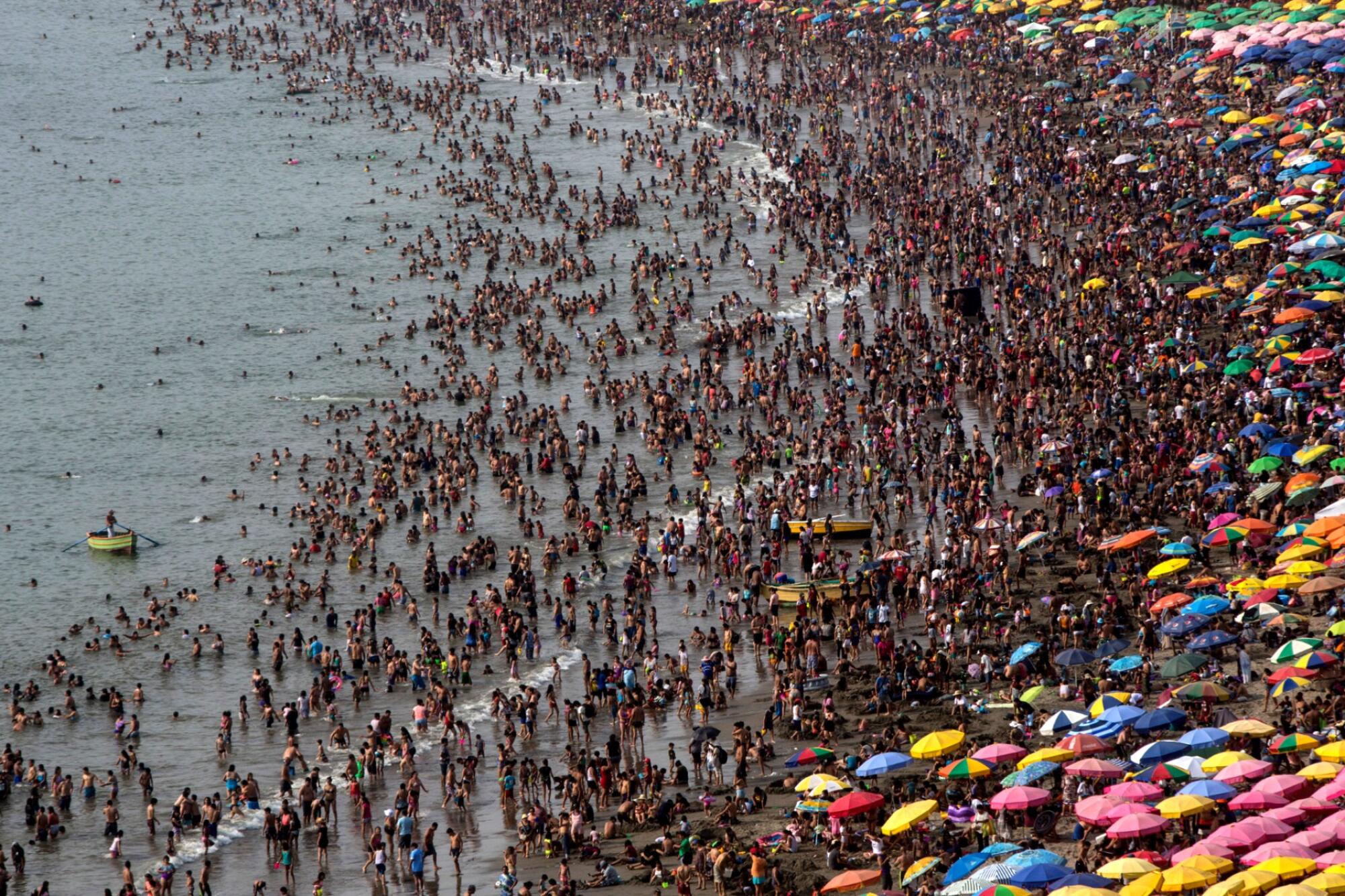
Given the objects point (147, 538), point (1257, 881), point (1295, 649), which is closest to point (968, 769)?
point (1295, 649)

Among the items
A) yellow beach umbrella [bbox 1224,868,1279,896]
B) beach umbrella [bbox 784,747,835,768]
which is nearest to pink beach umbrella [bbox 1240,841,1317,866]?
yellow beach umbrella [bbox 1224,868,1279,896]

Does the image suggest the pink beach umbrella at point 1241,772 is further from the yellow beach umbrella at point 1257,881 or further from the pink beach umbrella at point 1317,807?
the yellow beach umbrella at point 1257,881

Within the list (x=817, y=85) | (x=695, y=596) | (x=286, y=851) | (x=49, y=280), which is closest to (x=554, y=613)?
(x=695, y=596)

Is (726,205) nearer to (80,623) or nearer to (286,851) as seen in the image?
(80,623)

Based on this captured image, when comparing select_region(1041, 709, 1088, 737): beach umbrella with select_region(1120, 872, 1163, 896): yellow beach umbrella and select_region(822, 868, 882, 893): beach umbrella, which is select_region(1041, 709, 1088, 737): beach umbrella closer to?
select_region(822, 868, 882, 893): beach umbrella

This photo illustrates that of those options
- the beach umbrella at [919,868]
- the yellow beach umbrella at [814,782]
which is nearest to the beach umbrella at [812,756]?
the yellow beach umbrella at [814,782]

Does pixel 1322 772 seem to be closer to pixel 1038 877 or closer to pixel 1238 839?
pixel 1238 839
